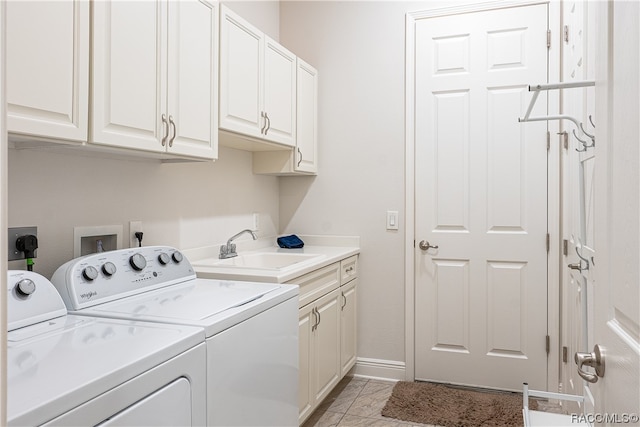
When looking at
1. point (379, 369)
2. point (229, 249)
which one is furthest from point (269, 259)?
point (379, 369)

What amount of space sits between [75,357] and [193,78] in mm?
1229

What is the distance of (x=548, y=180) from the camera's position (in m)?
2.72

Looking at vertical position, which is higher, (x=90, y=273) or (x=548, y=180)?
(x=548, y=180)

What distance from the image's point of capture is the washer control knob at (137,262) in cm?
164

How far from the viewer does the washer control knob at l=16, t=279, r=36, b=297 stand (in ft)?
4.06

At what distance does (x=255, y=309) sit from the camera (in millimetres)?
1455

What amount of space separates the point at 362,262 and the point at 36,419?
2513 mm

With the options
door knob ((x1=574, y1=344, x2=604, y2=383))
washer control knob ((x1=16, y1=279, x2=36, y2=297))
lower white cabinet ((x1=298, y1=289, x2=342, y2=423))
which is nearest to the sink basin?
lower white cabinet ((x1=298, y1=289, x2=342, y2=423))

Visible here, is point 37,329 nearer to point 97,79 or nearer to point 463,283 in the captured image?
point 97,79

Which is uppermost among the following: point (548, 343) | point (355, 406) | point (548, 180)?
point (548, 180)

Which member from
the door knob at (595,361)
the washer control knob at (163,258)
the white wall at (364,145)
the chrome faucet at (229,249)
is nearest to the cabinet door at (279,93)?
the white wall at (364,145)

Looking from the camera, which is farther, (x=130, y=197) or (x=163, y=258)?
(x=130, y=197)

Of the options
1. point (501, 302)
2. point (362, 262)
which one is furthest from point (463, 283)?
point (362, 262)

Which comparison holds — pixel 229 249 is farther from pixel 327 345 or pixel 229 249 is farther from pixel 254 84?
pixel 254 84
